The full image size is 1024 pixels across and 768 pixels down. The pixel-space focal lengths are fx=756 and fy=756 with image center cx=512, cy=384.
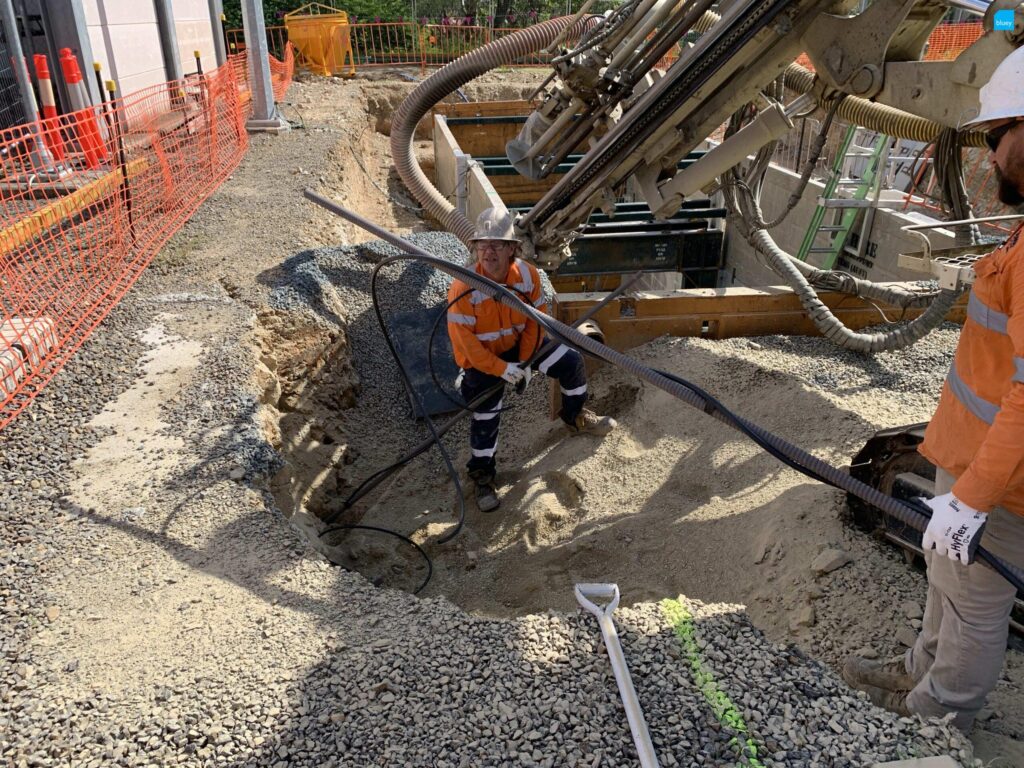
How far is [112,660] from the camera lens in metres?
2.72

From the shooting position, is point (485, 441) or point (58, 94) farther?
point (58, 94)

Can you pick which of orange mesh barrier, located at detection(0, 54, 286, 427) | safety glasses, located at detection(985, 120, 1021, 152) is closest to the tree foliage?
orange mesh barrier, located at detection(0, 54, 286, 427)

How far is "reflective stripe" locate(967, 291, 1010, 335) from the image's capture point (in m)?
2.14

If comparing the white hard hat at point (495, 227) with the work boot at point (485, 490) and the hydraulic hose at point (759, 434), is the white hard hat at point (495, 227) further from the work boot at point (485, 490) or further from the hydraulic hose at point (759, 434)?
the work boot at point (485, 490)

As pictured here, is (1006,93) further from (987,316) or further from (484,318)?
(484,318)

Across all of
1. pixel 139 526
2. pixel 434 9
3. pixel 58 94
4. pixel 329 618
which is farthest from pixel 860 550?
pixel 434 9

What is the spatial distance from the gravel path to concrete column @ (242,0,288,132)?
7594 millimetres

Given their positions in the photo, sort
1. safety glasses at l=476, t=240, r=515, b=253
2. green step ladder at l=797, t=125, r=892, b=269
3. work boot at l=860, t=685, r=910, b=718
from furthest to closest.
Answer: green step ladder at l=797, t=125, r=892, b=269 → safety glasses at l=476, t=240, r=515, b=253 → work boot at l=860, t=685, r=910, b=718

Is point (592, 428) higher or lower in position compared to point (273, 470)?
lower

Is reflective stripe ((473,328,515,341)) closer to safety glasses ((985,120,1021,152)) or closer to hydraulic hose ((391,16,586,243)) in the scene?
hydraulic hose ((391,16,586,243))

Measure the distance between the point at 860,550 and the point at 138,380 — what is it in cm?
418

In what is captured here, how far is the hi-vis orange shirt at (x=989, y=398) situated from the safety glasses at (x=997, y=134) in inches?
10.7

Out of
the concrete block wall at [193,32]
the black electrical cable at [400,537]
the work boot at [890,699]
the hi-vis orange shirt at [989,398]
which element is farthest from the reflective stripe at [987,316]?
the concrete block wall at [193,32]

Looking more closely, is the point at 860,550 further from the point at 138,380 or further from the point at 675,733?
the point at 138,380
